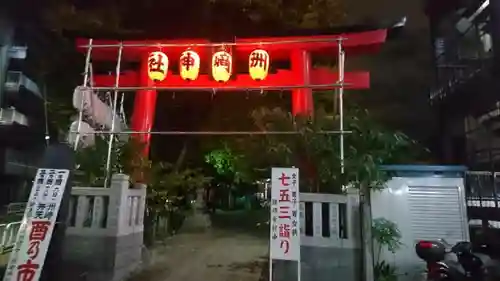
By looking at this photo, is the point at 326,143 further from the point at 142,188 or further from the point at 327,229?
the point at 142,188

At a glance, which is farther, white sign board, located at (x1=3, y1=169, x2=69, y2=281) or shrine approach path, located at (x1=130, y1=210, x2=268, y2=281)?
shrine approach path, located at (x1=130, y1=210, x2=268, y2=281)

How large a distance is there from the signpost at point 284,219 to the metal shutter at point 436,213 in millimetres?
2046

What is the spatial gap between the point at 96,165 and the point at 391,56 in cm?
939

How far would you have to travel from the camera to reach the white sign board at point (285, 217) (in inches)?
165

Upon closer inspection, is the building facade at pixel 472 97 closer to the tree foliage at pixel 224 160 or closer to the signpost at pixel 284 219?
the signpost at pixel 284 219

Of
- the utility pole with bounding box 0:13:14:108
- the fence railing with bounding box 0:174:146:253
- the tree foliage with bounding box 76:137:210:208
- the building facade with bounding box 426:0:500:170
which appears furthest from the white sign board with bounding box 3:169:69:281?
the building facade with bounding box 426:0:500:170

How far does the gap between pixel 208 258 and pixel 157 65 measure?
4.11 m

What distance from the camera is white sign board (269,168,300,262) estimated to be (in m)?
4.19

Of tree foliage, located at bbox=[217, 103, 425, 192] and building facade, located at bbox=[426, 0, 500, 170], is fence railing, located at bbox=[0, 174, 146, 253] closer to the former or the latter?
tree foliage, located at bbox=[217, 103, 425, 192]

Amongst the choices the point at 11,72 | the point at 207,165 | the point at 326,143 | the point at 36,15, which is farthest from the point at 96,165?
the point at 207,165

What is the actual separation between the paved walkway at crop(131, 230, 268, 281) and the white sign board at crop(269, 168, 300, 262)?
1408 millimetres

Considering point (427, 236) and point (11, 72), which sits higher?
point (11, 72)

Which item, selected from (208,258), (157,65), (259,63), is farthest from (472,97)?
(157,65)

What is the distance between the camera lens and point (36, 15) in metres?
8.52
